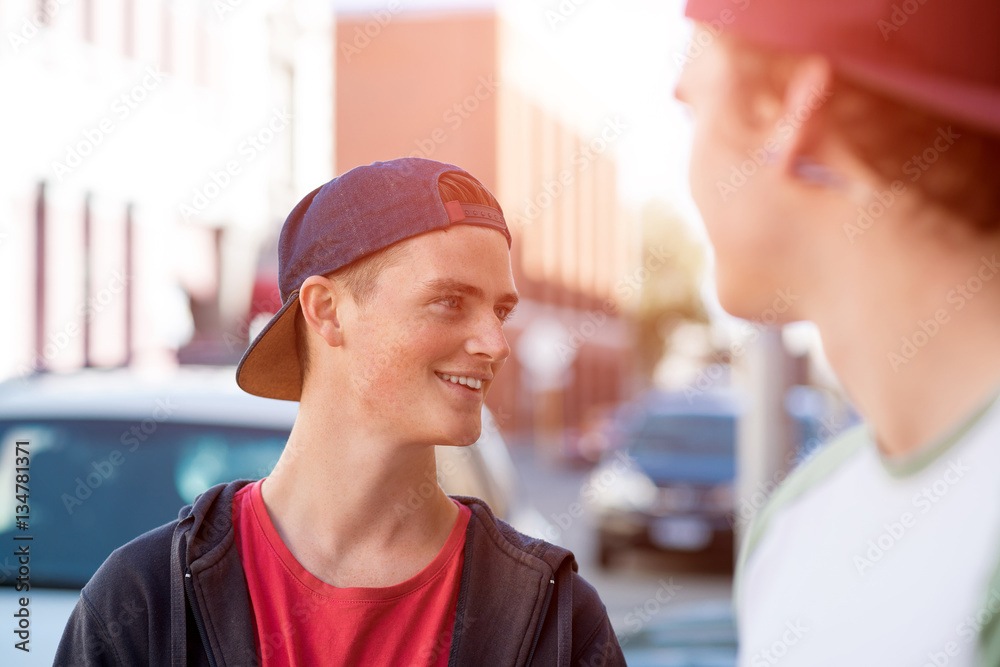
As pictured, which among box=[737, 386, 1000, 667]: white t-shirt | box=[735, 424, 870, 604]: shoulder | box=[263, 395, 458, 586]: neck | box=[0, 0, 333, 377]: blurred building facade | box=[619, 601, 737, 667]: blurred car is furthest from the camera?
box=[0, 0, 333, 377]: blurred building facade

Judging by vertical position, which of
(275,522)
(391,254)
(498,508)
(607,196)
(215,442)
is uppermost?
(391,254)

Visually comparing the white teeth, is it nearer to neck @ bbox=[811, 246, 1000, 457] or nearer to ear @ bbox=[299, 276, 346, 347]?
ear @ bbox=[299, 276, 346, 347]

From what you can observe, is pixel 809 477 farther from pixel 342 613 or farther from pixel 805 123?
pixel 342 613

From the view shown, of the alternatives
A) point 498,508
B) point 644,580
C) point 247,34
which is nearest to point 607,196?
point 247,34

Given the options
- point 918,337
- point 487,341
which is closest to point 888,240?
point 918,337

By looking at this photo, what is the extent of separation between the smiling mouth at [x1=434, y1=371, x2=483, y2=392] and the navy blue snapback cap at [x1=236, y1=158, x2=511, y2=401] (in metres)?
0.21

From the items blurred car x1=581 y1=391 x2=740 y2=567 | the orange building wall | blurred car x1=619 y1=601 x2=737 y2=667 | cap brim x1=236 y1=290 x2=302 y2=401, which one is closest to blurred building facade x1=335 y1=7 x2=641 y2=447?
the orange building wall

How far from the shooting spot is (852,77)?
595 millimetres

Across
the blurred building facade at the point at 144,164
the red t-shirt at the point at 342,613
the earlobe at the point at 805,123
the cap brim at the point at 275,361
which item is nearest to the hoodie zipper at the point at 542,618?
the red t-shirt at the point at 342,613

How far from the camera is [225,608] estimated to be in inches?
54.6

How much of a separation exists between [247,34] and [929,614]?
47.8 feet

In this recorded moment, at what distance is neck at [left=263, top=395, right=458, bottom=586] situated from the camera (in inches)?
57.1

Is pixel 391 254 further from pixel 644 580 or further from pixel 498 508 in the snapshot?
pixel 644 580

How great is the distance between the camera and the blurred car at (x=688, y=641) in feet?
8.25
